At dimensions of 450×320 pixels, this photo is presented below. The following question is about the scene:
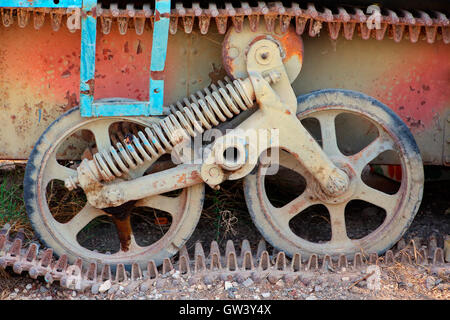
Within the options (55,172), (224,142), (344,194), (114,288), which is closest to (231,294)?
(114,288)

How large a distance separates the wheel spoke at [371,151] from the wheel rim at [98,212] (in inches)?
39.6

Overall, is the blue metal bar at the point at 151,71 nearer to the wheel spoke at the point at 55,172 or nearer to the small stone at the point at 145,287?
the wheel spoke at the point at 55,172

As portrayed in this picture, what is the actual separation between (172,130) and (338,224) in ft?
4.03

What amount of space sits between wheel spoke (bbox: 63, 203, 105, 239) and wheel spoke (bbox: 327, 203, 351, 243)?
1451 millimetres

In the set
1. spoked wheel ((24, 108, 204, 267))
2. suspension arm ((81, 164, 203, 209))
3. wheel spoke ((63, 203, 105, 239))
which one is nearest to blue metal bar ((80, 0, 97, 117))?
spoked wheel ((24, 108, 204, 267))

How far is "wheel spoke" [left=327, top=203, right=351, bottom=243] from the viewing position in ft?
15.8

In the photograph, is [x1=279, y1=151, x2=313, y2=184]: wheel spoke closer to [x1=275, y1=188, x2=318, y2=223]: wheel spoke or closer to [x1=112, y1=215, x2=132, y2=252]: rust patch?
[x1=275, y1=188, x2=318, y2=223]: wheel spoke

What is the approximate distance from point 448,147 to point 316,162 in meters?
1.03

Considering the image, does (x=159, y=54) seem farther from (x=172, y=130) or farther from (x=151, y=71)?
(x=172, y=130)

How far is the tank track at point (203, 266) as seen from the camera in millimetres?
4355

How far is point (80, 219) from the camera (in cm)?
475

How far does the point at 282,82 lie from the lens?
4.56m

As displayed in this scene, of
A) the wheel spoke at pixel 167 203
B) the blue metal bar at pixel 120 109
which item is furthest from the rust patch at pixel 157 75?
the wheel spoke at pixel 167 203

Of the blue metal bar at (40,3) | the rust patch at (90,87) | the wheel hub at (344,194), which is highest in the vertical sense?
the blue metal bar at (40,3)
